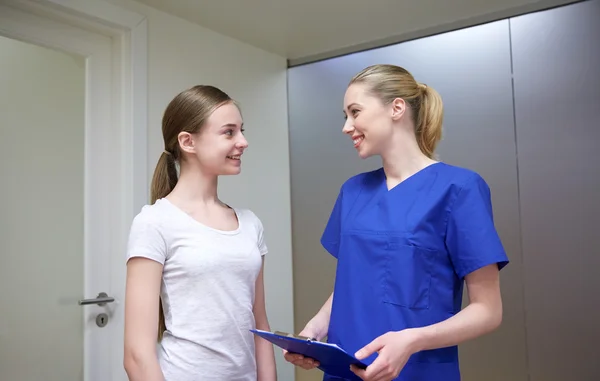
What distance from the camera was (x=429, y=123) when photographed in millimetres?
1275

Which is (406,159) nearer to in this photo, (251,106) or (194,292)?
(194,292)

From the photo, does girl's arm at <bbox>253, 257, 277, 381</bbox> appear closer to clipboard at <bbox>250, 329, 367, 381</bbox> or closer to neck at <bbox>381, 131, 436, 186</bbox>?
clipboard at <bbox>250, 329, 367, 381</bbox>

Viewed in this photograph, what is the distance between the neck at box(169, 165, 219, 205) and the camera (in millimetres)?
1249

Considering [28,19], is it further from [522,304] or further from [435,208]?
[522,304]

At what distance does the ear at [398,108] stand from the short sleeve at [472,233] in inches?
Answer: 8.8

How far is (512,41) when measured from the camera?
220 cm

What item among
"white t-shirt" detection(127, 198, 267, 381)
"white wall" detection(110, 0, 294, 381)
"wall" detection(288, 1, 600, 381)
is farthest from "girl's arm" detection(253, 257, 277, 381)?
"wall" detection(288, 1, 600, 381)

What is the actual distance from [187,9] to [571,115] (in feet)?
5.24

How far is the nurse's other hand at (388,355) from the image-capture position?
3.22 feet

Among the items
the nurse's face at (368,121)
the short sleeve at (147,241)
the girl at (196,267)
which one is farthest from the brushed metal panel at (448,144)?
the short sleeve at (147,241)

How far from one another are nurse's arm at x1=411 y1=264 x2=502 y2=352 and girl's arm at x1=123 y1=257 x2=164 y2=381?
21.0 inches

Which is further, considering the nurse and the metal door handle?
the metal door handle

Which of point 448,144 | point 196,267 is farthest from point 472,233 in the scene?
point 448,144

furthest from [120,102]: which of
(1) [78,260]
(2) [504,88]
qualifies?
(2) [504,88]
